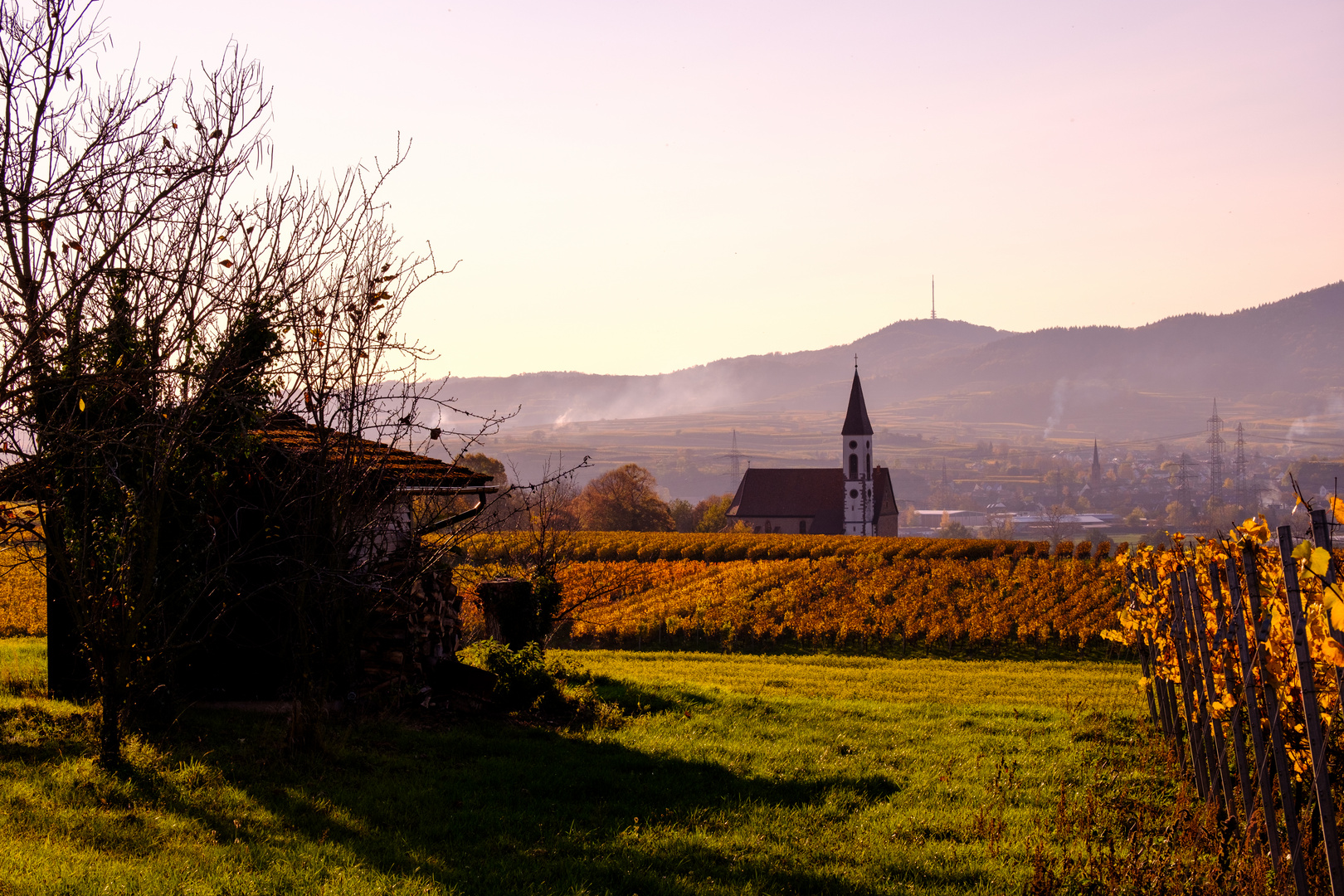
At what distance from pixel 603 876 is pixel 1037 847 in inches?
105

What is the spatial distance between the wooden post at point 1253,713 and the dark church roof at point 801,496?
238 ft

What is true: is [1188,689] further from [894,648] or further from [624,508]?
[624,508]

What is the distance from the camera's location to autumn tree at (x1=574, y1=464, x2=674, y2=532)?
234 ft

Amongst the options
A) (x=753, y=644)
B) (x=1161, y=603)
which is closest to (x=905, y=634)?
(x=753, y=644)

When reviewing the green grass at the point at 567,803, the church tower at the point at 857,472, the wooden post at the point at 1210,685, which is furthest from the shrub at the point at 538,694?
the church tower at the point at 857,472

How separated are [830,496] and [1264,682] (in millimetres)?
74539

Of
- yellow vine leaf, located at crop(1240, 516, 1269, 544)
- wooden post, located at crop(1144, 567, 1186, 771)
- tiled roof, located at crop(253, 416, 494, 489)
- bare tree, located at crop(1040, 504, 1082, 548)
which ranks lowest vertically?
bare tree, located at crop(1040, 504, 1082, 548)

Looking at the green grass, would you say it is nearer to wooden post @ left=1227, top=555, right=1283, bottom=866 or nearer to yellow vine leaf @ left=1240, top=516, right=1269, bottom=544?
wooden post @ left=1227, top=555, right=1283, bottom=866

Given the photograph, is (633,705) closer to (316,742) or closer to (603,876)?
(316,742)

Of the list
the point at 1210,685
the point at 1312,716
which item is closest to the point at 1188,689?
the point at 1210,685

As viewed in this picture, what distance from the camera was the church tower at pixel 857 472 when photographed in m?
74.2

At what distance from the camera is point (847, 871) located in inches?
245

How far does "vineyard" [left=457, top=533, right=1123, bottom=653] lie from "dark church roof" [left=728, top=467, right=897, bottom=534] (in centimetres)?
3627

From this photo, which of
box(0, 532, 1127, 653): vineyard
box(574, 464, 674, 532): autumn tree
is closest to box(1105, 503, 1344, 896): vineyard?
box(0, 532, 1127, 653): vineyard
